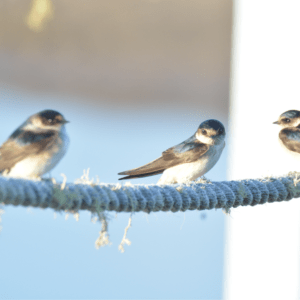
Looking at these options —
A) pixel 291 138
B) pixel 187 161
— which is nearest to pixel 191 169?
pixel 187 161

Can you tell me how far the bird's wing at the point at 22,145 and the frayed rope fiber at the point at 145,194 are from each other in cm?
18

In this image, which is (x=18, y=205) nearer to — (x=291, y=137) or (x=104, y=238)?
(x=104, y=238)

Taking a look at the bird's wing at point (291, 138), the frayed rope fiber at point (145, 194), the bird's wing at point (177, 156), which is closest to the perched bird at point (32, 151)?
the frayed rope fiber at point (145, 194)

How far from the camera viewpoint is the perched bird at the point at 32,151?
81cm

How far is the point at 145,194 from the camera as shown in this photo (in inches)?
29.2

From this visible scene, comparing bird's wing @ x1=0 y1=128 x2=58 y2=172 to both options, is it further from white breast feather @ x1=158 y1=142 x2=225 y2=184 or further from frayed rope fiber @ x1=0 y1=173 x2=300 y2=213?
white breast feather @ x1=158 y1=142 x2=225 y2=184

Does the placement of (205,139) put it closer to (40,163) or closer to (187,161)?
(187,161)

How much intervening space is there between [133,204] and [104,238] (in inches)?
2.7

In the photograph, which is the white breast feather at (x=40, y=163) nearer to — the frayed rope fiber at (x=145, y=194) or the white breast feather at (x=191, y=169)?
the frayed rope fiber at (x=145, y=194)

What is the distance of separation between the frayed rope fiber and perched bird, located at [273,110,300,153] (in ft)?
1.07

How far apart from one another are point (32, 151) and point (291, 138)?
2.68ft

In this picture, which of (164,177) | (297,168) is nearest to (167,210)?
(164,177)

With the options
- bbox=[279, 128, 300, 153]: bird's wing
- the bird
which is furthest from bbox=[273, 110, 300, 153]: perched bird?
the bird

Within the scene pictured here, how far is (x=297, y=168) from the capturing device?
1296 mm
